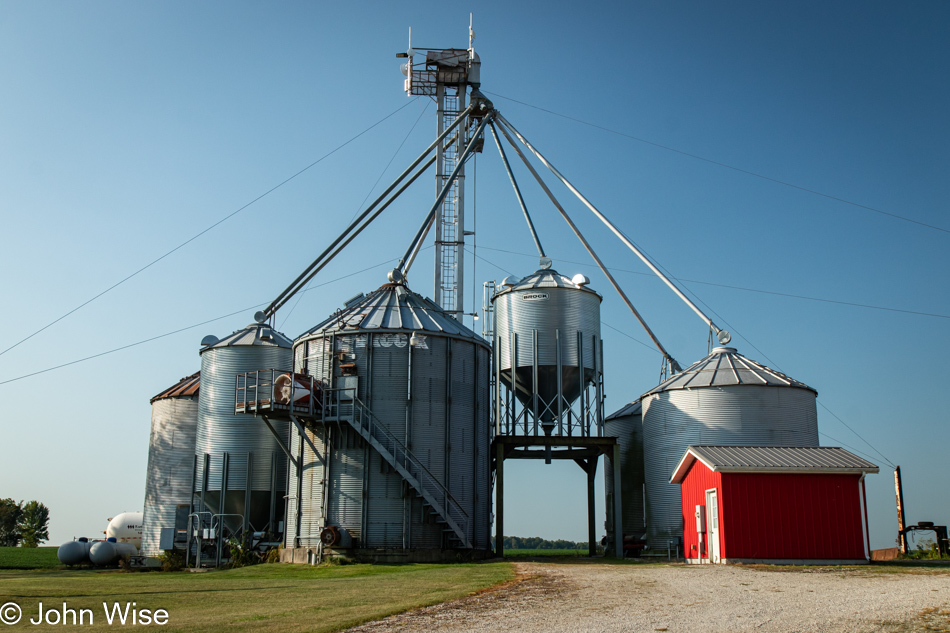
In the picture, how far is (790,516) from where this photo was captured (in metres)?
27.3

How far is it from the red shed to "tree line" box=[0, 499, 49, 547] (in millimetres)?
112316

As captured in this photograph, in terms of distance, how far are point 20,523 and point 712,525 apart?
117 meters

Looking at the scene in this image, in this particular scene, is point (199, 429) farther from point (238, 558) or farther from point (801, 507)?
point (801, 507)

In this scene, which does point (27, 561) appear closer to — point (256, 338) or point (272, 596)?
point (256, 338)

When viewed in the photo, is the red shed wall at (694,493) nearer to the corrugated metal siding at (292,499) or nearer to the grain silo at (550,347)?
the grain silo at (550,347)

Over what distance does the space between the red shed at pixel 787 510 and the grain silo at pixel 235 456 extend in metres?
21.2

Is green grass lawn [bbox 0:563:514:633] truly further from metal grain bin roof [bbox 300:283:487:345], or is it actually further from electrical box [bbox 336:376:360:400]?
metal grain bin roof [bbox 300:283:487:345]

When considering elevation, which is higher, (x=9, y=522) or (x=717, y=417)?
(x=717, y=417)

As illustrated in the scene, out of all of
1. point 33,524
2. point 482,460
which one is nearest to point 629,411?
point 482,460

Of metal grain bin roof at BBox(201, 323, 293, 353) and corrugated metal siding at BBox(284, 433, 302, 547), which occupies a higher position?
metal grain bin roof at BBox(201, 323, 293, 353)

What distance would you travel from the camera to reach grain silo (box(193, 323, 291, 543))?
130ft

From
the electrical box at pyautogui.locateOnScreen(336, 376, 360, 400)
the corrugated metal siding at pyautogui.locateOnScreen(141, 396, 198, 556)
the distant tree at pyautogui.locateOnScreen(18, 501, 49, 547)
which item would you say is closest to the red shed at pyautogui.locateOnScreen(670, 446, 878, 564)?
the electrical box at pyautogui.locateOnScreen(336, 376, 360, 400)

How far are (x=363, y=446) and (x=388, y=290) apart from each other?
8.09m

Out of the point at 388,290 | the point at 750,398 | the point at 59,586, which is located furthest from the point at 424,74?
the point at 59,586
